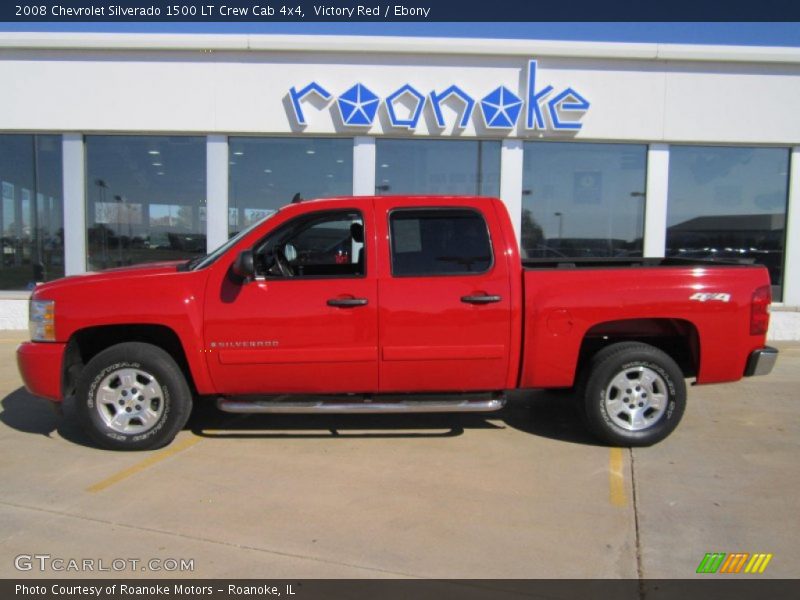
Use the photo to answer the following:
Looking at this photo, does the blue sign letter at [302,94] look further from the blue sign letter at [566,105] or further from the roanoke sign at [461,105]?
the blue sign letter at [566,105]

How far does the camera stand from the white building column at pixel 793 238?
37.3 feet

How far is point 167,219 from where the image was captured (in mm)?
11594

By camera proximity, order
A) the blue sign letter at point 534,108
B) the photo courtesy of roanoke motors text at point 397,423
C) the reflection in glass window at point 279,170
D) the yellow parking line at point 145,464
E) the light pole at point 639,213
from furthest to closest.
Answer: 1. the light pole at point 639,213
2. the reflection in glass window at point 279,170
3. the blue sign letter at point 534,108
4. the yellow parking line at point 145,464
5. the photo courtesy of roanoke motors text at point 397,423

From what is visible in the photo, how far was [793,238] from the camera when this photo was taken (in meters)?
11.4

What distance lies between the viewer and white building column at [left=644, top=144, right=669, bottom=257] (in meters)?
11.2

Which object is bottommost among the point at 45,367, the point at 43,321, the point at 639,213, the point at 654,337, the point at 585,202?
the point at 45,367

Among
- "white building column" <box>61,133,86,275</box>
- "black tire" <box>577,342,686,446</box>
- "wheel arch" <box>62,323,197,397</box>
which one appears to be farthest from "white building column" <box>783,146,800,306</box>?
"white building column" <box>61,133,86,275</box>

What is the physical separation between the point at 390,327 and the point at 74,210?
9.23 m

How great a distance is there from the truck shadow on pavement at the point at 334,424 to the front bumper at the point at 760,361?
4.47 ft

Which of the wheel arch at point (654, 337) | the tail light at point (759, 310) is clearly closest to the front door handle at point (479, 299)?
the wheel arch at point (654, 337)

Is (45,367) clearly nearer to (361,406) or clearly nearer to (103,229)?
(361,406)

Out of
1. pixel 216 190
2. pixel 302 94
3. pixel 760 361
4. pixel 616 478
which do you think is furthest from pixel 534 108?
pixel 616 478

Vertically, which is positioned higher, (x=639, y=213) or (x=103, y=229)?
(x=639, y=213)
